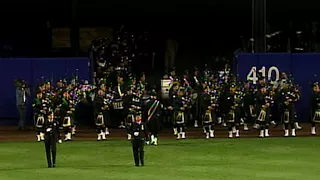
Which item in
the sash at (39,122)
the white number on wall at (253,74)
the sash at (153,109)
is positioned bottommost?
the sash at (39,122)

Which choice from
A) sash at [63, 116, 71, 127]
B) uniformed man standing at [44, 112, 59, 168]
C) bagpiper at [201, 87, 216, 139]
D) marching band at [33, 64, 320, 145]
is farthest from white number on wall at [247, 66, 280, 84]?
uniformed man standing at [44, 112, 59, 168]

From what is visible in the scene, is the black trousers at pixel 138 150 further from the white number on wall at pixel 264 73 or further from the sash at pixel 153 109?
the white number on wall at pixel 264 73

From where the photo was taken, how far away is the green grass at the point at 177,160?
19.2 metres

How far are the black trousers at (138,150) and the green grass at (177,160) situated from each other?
250 mm

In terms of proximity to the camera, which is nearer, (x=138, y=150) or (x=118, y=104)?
(x=138, y=150)

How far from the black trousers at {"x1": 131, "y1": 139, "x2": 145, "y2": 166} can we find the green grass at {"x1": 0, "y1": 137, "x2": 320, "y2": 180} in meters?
0.25

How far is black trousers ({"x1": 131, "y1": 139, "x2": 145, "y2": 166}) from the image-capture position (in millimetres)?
20297

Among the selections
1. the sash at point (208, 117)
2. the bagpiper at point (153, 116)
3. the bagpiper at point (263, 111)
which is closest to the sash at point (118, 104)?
the sash at point (208, 117)

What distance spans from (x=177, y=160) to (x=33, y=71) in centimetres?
1204

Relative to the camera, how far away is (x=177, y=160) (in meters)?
22.1

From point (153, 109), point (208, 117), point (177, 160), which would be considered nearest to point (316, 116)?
point (208, 117)

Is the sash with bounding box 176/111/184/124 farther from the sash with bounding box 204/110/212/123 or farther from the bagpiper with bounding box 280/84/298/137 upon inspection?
the bagpiper with bounding box 280/84/298/137

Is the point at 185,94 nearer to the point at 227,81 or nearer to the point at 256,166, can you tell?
the point at 227,81

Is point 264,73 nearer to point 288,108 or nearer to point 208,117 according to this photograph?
point 288,108
